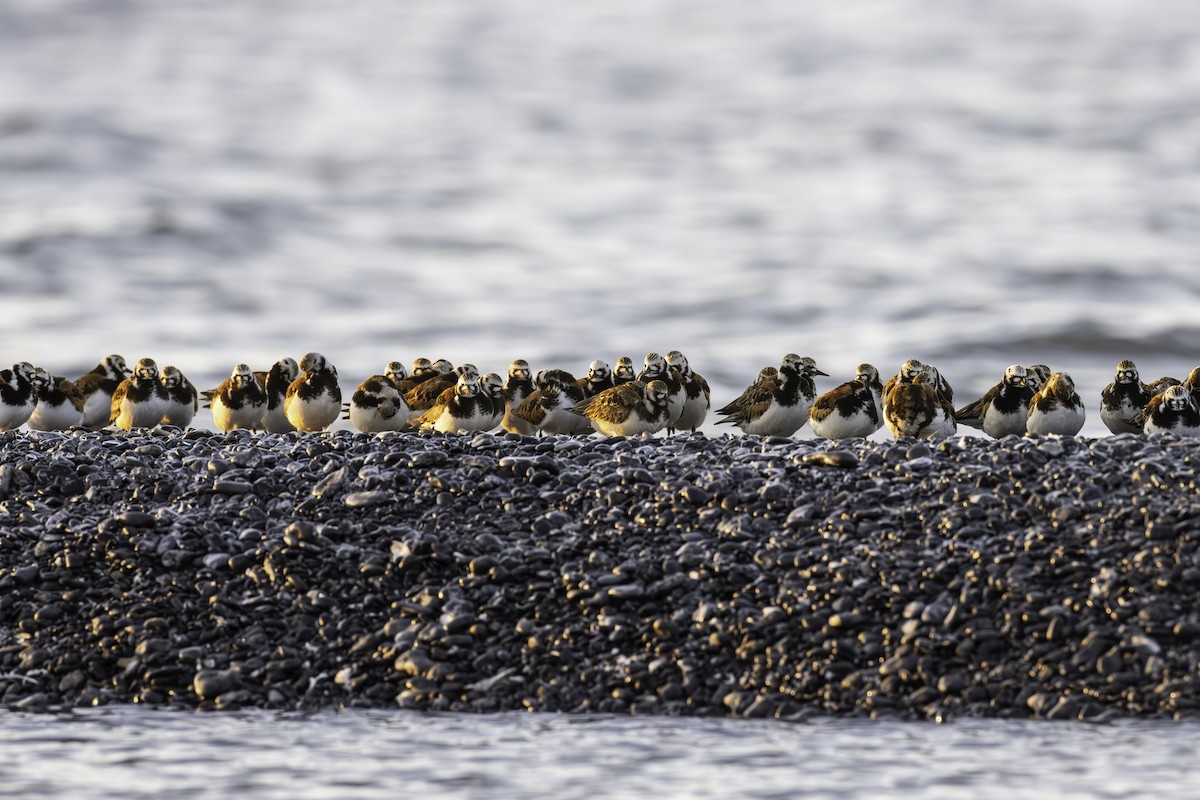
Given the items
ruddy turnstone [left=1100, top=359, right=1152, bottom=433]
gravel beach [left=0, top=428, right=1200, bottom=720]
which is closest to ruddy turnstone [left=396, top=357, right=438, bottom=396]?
gravel beach [left=0, top=428, right=1200, bottom=720]

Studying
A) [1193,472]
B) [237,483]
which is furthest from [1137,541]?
[237,483]

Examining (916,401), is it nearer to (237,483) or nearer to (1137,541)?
(1137,541)

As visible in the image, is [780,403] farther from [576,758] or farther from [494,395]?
[576,758]

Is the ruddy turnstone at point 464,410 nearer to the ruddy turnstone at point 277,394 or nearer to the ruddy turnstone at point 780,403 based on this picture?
the ruddy turnstone at point 277,394

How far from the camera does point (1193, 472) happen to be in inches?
459

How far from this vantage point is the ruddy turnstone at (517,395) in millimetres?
15781

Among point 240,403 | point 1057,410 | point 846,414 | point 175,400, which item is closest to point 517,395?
point 240,403

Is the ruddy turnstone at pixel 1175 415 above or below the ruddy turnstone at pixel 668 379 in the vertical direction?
below

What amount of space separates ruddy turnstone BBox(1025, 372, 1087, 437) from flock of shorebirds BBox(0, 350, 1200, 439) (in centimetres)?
1

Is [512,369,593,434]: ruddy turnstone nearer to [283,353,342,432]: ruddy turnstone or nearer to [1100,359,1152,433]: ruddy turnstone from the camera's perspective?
[283,353,342,432]: ruddy turnstone

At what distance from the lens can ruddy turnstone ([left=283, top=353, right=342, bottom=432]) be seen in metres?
15.2

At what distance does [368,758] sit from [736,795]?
2.09 m

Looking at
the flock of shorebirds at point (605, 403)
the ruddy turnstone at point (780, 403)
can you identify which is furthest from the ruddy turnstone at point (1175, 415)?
the ruddy turnstone at point (780, 403)

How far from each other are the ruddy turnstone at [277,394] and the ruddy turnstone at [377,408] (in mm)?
763
